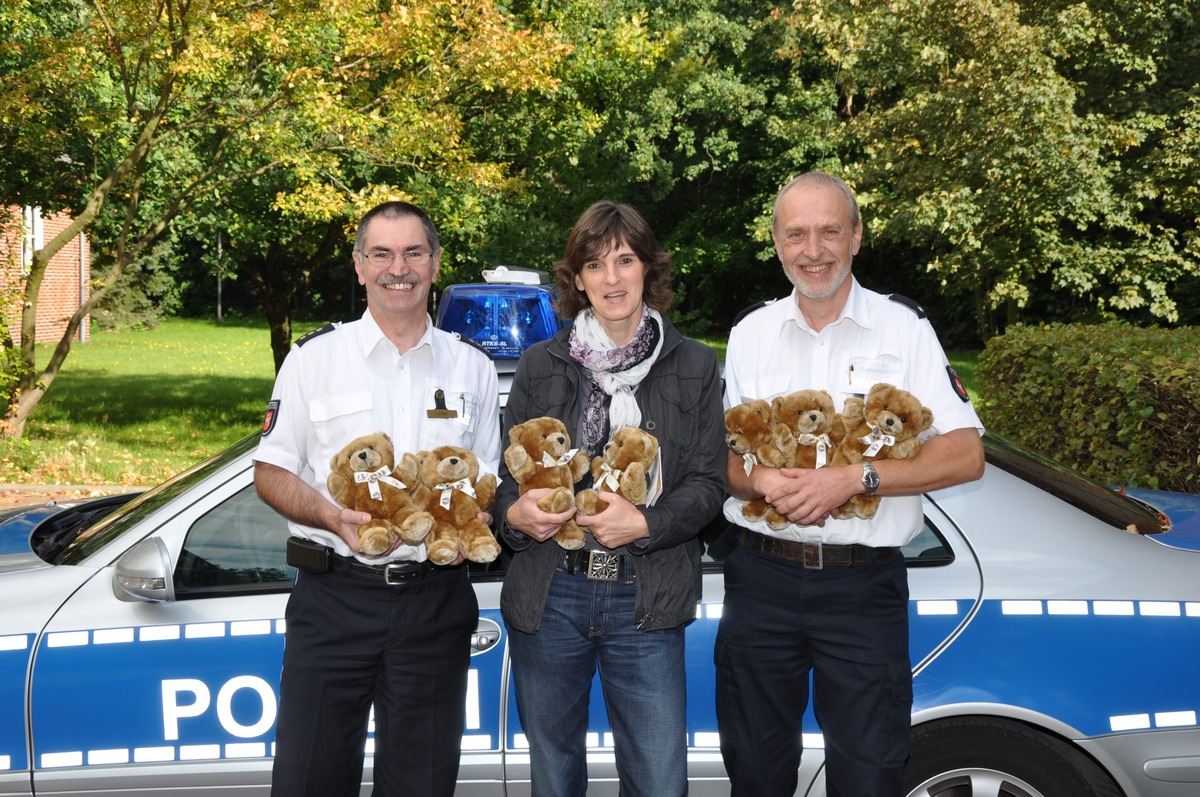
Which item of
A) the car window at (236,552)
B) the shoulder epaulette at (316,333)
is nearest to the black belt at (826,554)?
the shoulder epaulette at (316,333)

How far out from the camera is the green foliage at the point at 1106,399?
5.27 m

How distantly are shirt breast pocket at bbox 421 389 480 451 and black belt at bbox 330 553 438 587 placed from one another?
310 millimetres

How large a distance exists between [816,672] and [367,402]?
1.34 metres

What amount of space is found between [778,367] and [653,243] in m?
0.48

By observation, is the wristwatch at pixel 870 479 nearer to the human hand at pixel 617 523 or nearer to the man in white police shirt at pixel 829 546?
the man in white police shirt at pixel 829 546

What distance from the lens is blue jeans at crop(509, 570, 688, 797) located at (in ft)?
8.59

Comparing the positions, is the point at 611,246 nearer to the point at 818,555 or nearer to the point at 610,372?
the point at 610,372

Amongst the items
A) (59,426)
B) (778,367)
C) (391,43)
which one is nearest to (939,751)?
(778,367)

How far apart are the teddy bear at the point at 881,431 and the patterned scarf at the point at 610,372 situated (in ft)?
1.74

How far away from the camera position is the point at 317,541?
276cm

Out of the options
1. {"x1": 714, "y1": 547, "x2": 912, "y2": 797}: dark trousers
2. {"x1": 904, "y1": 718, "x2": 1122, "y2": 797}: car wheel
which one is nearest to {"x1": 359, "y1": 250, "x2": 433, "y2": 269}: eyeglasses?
{"x1": 714, "y1": 547, "x2": 912, "y2": 797}: dark trousers

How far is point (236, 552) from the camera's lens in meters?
3.15

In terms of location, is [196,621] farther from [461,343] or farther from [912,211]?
[912,211]

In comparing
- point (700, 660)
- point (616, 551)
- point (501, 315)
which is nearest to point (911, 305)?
point (616, 551)
